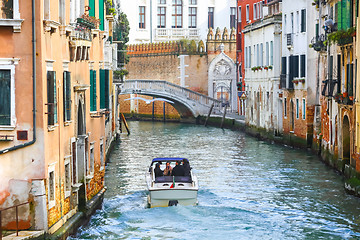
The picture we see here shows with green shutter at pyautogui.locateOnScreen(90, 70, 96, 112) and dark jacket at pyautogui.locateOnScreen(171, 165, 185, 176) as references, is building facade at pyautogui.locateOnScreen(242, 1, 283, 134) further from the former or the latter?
green shutter at pyautogui.locateOnScreen(90, 70, 96, 112)

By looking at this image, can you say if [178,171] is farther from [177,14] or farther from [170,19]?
[177,14]

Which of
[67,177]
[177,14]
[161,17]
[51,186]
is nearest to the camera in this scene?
[51,186]

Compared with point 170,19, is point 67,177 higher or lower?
lower

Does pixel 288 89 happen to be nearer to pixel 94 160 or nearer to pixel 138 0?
pixel 94 160

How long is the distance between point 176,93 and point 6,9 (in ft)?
109

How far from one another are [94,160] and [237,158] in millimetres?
11471

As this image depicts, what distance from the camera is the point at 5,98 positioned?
10.8m

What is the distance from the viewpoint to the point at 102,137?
16406 mm

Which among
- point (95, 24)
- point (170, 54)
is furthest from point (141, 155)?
point (170, 54)

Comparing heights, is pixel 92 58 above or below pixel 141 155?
above


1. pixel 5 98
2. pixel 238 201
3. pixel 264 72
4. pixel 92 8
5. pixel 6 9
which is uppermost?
pixel 92 8

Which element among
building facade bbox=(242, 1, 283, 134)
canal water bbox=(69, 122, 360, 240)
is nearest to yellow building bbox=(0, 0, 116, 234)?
canal water bbox=(69, 122, 360, 240)

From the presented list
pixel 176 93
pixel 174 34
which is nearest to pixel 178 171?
pixel 176 93

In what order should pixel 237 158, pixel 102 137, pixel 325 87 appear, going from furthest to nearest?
pixel 237 158 → pixel 325 87 → pixel 102 137
